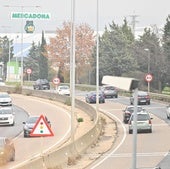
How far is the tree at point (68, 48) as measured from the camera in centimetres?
10494

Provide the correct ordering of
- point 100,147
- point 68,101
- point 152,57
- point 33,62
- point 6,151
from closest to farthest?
1. point 6,151
2. point 100,147
3. point 68,101
4. point 152,57
5. point 33,62

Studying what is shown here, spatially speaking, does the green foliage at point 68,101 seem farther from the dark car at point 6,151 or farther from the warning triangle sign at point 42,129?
the warning triangle sign at point 42,129

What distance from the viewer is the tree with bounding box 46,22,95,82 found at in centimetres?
10494

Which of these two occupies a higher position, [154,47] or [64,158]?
[154,47]

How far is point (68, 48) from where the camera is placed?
10438cm

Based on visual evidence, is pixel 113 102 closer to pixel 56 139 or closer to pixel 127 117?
pixel 127 117

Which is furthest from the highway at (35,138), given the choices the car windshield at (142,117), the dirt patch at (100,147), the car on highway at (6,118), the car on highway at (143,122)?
the car windshield at (142,117)

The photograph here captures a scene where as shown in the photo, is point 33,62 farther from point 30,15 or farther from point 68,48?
point 30,15

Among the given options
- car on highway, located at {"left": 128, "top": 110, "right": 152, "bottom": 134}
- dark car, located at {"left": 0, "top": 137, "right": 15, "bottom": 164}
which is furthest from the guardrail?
dark car, located at {"left": 0, "top": 137, "right": 15, "bottom": 164}


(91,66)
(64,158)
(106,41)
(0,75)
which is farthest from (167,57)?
(0,75)

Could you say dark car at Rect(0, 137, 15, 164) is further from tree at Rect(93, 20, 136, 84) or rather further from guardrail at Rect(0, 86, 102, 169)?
tree at Rect(93, 20, 136, 84)

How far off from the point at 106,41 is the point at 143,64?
8.54 meters

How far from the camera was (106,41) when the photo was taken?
94.9m

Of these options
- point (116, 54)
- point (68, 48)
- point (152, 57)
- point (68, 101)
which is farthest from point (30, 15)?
point (68, 48)
